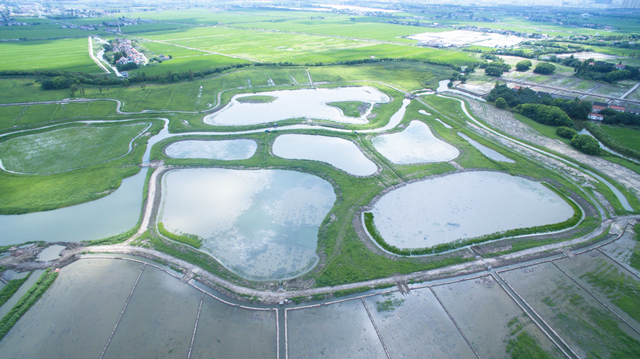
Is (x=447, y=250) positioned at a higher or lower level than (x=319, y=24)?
lower

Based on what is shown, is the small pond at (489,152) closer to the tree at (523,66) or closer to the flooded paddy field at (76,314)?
the flooded paddy field at (76,314)

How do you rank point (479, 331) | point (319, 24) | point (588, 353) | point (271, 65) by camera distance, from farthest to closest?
point (319, 24), point (271, 65), point (479, 331), point (588, 353)

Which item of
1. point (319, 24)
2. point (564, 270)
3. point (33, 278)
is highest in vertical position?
point (319, 24)

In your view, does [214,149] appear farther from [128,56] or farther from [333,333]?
[128,56]

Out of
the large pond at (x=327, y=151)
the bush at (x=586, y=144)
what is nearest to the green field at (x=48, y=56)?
the large pond at (x=327, y=151)

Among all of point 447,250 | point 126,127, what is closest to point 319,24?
point 126,127

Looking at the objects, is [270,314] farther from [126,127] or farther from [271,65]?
[271,65]
